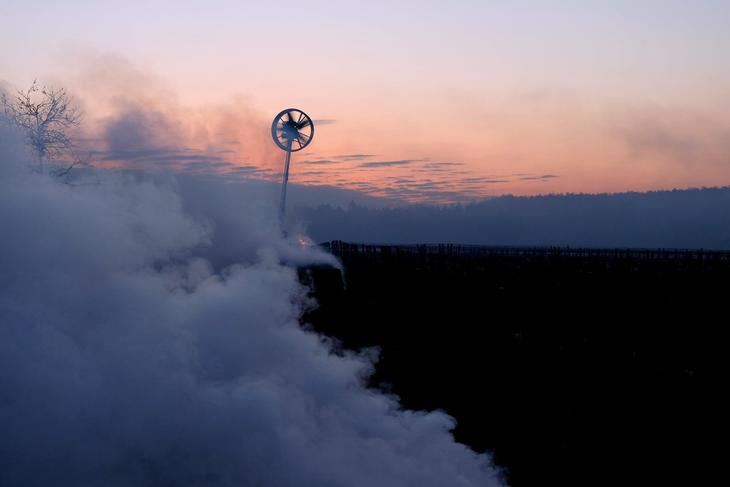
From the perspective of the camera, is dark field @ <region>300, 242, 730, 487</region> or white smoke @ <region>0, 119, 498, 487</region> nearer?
white smoke @ <region>0, 119, 498, 487</region>

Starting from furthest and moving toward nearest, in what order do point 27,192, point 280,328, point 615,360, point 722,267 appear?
point 722,267 < point 615,360 < point 280,328 < point 27,192

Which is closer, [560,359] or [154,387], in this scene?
[154,387]

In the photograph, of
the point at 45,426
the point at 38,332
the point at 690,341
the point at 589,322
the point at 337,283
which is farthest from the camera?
the point at 337,283

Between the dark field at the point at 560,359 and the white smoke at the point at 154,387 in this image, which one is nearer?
the white smoke at the point at 154,387

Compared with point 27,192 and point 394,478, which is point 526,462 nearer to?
point 394,478

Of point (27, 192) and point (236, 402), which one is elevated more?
point (27, 192)

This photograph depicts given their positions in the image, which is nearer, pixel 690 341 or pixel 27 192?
pixel 27 192

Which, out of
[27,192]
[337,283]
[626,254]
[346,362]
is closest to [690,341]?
[337,283]

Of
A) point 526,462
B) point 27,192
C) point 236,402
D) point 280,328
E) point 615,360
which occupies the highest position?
point 27,192
